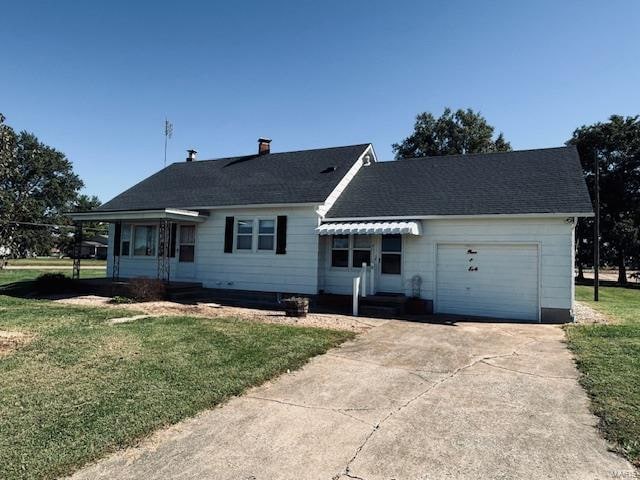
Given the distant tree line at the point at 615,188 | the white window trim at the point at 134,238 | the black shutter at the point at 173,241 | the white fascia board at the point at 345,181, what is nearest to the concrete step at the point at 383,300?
the white fascia board at the point at 345,181

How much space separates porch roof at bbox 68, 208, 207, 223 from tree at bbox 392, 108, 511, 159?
27.3 m

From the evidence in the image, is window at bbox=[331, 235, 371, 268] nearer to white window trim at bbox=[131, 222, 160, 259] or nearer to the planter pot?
the planter pot

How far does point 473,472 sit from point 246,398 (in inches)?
114

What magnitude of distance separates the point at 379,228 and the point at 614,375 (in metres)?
7.86

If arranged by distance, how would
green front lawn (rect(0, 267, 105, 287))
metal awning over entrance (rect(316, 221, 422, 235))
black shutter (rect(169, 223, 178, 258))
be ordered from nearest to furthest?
1. metal awning over entrance (rect(316, 221, 422, 235))
2. black shutter (rect(169, 223, 178, 258))
3. green front lawn (rect(0, 267, 105, 287))

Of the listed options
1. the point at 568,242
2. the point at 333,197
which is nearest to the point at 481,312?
the point at 568,242

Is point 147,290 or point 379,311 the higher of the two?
point 147,290

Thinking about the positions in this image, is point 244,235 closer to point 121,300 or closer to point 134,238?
point 121,300

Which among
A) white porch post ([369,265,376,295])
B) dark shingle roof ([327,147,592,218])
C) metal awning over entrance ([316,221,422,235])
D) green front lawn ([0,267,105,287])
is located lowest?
green front lawn ([0,267,105,287])

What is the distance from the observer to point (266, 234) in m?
15.9

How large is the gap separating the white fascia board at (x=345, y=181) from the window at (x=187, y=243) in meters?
5.69

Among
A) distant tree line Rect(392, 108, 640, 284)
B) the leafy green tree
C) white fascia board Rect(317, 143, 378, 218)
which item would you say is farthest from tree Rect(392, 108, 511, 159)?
the leafy green tree

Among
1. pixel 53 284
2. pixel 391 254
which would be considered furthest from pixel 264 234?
pixel 53 284

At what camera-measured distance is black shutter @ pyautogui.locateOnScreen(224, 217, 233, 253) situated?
1642 centimetres
